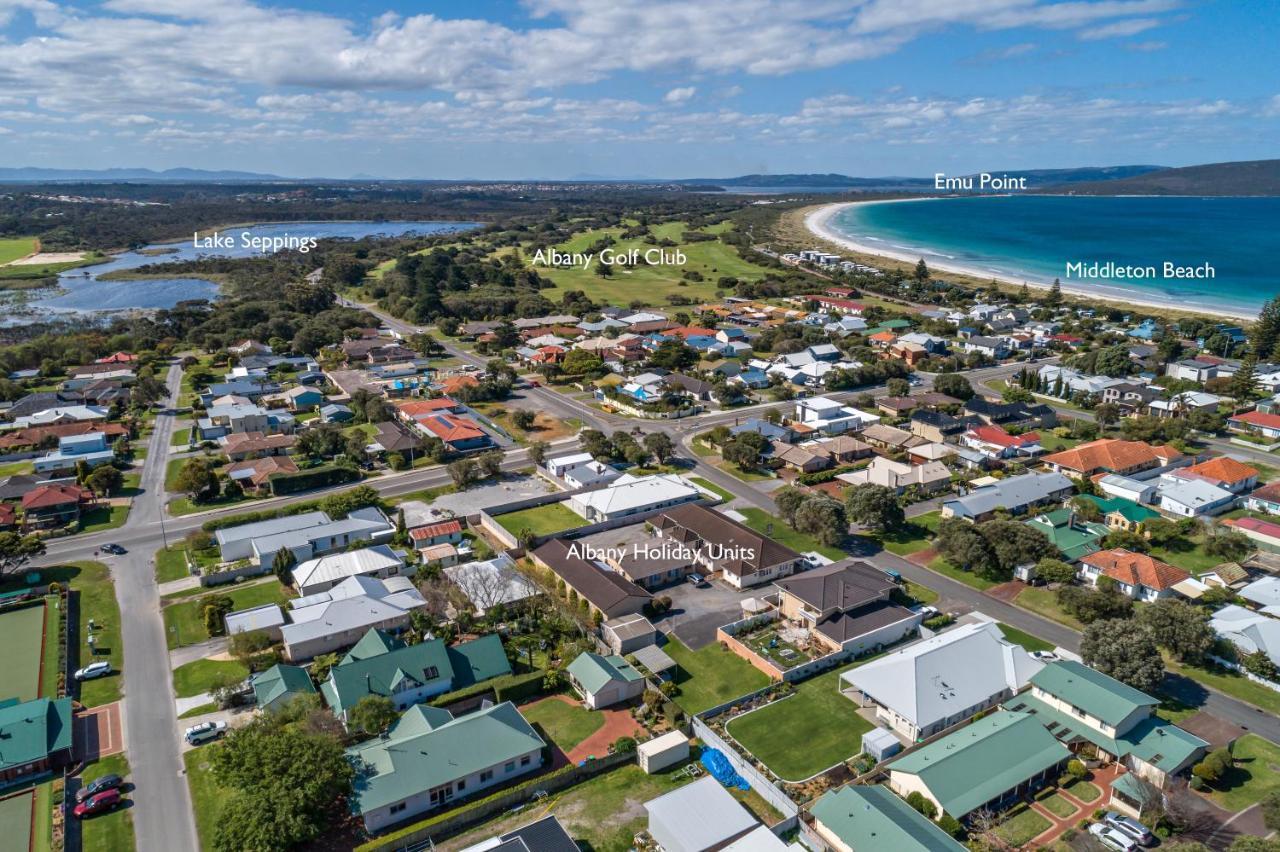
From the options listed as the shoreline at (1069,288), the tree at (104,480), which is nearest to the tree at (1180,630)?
the tree at (104,480)

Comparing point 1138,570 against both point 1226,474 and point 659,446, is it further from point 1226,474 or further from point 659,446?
point 659,446

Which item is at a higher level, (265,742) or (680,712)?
(265,742)

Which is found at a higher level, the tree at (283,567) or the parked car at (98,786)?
the tree at (283,567)

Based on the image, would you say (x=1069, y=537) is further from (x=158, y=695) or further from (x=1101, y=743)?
(x=158, y=695)

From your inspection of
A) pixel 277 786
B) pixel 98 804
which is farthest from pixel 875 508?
pixel 98 804

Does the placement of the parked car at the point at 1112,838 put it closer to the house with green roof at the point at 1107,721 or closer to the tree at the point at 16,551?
the house with green roof at the point at 1107,721

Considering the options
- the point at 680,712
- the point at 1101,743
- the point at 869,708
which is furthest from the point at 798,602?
the point at 1101,743
